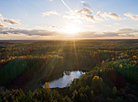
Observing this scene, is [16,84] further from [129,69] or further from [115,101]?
[129,69]

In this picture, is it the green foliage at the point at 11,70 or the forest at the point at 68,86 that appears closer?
the forest at the point at 68,86

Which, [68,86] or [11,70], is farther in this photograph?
[11,70]

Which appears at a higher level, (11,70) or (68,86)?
(11,70)

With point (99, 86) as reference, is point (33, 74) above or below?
below

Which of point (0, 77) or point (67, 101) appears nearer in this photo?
point (67, 101)

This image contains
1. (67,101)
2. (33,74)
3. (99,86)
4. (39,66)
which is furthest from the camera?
(39,66)

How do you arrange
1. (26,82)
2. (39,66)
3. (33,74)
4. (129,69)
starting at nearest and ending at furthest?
1. (129,69)
2. (26,82)
3. (33,74)
4. (39,66)

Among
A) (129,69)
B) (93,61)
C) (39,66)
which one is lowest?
(93,61)

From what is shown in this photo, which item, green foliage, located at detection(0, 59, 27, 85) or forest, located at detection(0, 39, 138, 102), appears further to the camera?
green foliage, located at detection(0, 59, 27, 85)

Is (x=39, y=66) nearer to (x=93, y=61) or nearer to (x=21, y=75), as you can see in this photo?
(x=21, y=75)

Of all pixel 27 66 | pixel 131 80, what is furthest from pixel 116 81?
pixel 27 66
